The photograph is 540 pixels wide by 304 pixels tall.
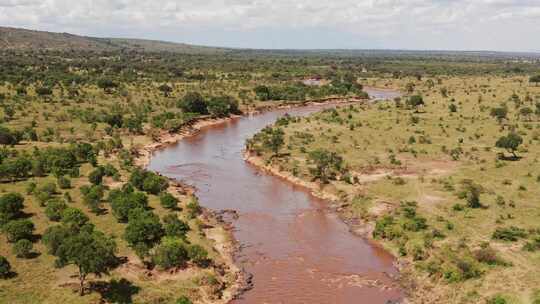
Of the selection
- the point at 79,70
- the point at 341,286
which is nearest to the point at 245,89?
the point at 79,70

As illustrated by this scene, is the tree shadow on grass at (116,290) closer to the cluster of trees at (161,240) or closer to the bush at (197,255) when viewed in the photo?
the cluster of trees at (161,240)

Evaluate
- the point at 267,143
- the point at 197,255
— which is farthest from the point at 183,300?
the point at 267,143

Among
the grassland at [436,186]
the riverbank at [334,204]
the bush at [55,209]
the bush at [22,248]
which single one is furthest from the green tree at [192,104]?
the bush at [22,248]

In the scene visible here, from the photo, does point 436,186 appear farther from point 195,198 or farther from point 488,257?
point 195,198

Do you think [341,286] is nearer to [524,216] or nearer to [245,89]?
[524,216]

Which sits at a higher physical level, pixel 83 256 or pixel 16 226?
pixel 83 256
